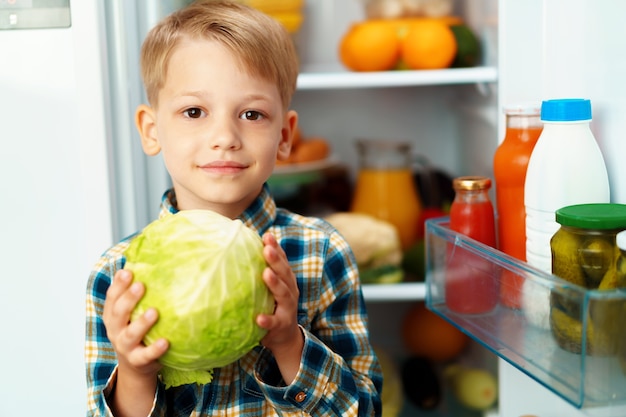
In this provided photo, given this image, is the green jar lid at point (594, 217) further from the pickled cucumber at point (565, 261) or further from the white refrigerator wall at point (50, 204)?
the white refrigerator wall at point (50, 204)

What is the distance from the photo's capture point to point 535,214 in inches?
44.2

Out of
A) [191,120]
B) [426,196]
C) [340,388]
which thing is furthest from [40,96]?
[426,196]

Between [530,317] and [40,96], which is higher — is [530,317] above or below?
below

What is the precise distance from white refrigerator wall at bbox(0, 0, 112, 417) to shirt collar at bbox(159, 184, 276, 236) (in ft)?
0.60

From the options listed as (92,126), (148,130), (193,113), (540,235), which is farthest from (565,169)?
(92,126)

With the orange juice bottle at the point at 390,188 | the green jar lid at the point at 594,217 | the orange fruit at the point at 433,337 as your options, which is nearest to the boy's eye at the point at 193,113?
the green jar lid at the point at 594,217

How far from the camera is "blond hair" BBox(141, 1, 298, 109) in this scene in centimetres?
120

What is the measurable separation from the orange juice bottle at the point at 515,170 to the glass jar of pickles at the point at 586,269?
9.5 inches

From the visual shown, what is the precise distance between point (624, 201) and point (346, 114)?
55.7 inches

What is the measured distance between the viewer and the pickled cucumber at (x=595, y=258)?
3.10ft

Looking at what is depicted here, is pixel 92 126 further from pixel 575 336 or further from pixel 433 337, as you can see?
pixel 433 337

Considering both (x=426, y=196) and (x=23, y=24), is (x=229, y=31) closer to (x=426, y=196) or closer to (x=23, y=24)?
(x=23, y=24)

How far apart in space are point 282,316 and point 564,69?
2.22 ft

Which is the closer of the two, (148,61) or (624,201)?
(624,201)
